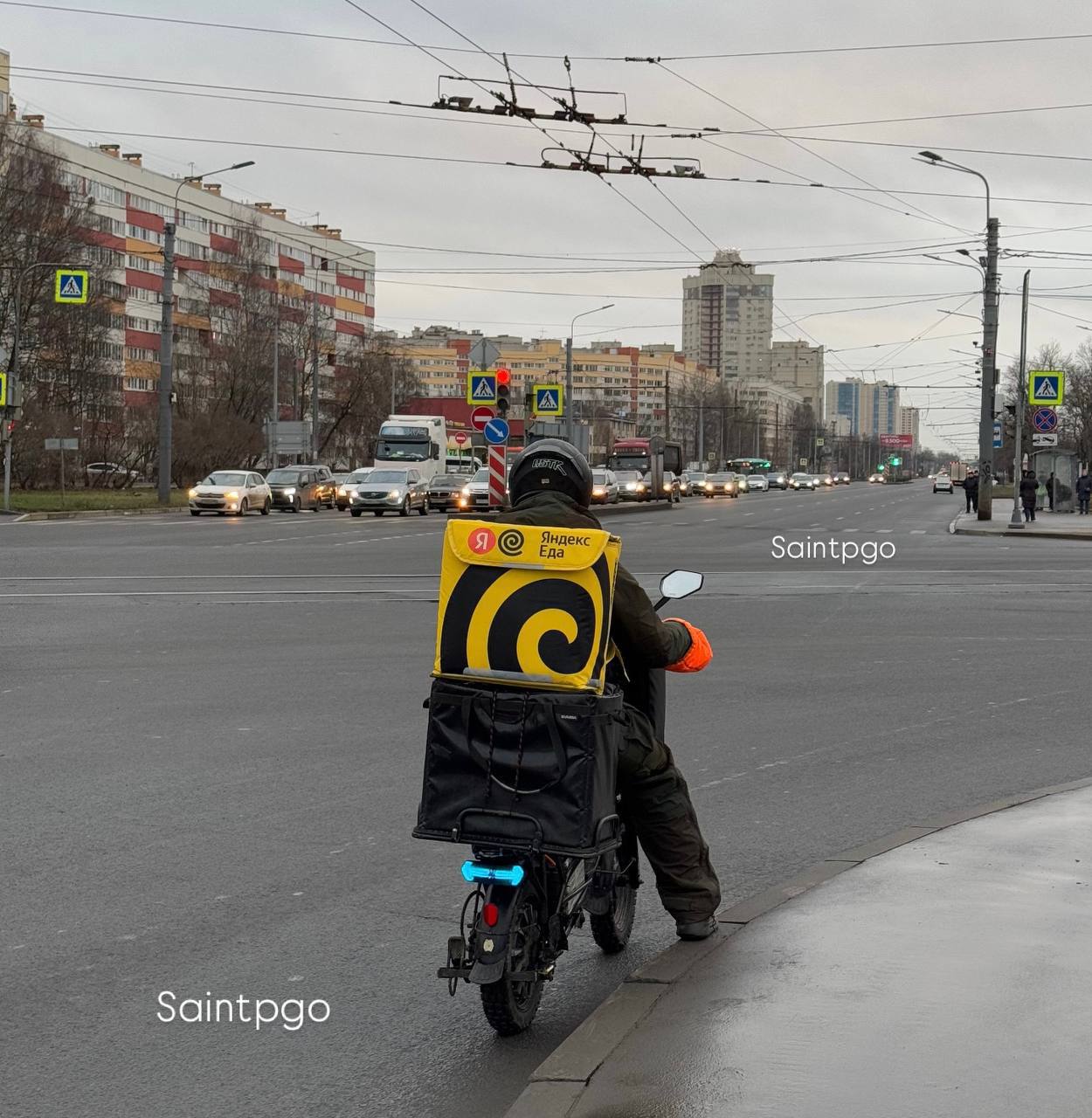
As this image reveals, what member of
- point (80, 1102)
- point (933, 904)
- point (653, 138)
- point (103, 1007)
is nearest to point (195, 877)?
point (103, 1007)

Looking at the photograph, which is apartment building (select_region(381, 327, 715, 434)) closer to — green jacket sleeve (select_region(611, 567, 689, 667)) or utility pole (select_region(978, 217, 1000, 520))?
utility pole (select_region(978, 217, 1000, 520))

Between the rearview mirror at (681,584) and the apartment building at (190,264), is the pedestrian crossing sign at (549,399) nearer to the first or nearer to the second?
the apartment building at (190,264)

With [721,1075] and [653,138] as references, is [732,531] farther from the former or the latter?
[721,1075]

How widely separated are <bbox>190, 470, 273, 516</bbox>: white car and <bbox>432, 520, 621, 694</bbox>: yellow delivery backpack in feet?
146

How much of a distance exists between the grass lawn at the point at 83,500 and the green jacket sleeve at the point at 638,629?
4184 cm

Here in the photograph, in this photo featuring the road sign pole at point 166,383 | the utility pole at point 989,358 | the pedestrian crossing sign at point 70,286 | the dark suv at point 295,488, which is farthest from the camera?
the dark suv at point 295,488

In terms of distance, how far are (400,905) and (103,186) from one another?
103272 millimetres

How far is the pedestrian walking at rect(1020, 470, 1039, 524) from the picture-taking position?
1742 inches

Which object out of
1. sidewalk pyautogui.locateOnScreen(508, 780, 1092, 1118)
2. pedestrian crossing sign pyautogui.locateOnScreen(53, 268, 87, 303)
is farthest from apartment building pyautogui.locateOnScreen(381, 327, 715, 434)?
sidewalk pyautogui.locateOnScreen(508, 780, 1092, 1118)

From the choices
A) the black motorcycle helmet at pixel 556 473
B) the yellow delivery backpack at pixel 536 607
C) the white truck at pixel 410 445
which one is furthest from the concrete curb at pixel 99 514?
the yellow delivery backpack at pixel 536 607

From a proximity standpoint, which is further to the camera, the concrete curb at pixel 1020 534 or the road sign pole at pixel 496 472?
the concrete curb at pixel 1020 534

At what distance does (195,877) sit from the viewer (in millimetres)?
6156

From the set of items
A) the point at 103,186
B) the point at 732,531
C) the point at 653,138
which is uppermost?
the point at 103,186

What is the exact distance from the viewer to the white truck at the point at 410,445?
6144 centimetres
